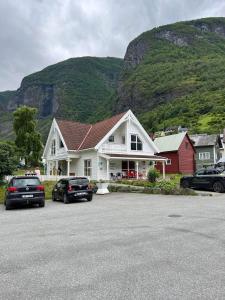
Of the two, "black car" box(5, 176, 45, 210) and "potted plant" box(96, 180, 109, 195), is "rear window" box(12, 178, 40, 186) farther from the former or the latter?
"potted plant" box(96, 180, 109, 195)

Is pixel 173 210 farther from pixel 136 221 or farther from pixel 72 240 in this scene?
pixel 72 240

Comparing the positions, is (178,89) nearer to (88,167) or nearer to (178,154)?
(178,154)

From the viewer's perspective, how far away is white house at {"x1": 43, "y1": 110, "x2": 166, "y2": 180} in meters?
34.2

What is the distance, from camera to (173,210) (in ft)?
47.6

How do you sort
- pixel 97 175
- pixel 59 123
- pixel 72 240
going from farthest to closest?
pixel 59 123, pixel 97 175, pixel 72 240

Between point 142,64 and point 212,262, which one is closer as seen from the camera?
point 212,262

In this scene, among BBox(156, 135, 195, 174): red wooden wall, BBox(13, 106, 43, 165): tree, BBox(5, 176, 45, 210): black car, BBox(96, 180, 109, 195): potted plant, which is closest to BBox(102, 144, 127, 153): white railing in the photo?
BBox(96, 180, 109, 195): potted plant

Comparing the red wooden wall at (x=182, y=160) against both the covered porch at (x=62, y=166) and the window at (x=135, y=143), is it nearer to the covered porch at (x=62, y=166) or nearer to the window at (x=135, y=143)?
the window at (x=135, y=143)

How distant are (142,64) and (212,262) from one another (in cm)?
18666

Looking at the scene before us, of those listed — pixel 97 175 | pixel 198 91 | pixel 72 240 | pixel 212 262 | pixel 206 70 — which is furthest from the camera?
pixel 206 70

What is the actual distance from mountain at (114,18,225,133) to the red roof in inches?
2144

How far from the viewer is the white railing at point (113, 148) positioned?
3472 centimetres

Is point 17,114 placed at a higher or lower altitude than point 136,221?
higher

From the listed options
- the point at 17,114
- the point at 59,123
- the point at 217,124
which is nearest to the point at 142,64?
the point at 217,124
